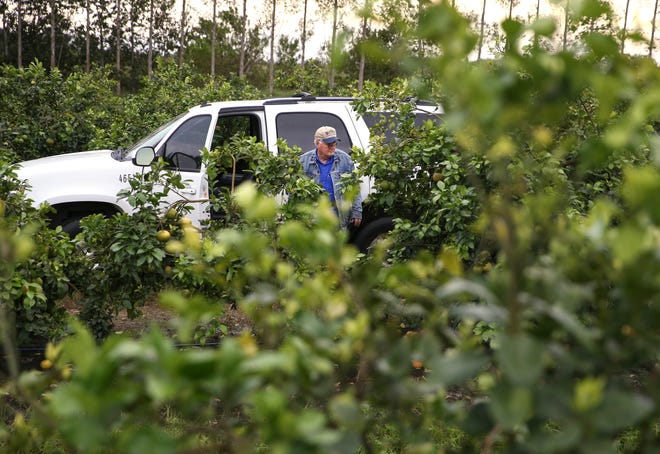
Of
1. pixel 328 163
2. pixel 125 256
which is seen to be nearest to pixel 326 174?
pixel 328 163

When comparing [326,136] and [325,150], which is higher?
[326,136]

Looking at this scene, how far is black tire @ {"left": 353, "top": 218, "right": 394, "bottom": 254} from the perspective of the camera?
691 centimetres

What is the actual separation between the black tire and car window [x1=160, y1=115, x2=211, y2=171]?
1.87 m

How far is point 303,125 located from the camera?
7734mm

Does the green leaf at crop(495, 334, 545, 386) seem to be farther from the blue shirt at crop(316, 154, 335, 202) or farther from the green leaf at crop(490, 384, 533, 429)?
the blue shirt at crop(316, 154, 335, 202)

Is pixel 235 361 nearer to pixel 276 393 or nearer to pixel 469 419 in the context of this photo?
pixel 276 393

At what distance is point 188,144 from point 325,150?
173 centimetres

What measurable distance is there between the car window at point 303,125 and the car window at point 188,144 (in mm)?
816

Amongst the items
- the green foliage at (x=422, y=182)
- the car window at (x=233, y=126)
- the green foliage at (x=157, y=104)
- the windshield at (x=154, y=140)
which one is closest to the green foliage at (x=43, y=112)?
the green foliage at (x=157, y=104)

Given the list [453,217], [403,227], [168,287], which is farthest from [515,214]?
[168,287]

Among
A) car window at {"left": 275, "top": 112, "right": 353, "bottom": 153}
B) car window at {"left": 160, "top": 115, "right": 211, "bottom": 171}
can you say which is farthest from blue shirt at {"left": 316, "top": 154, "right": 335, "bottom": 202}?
car window at {"left": 160, "top": 115, "right": 211, "bottom": 171}

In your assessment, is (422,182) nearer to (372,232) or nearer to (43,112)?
(372,232)

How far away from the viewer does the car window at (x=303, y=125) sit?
302 inches

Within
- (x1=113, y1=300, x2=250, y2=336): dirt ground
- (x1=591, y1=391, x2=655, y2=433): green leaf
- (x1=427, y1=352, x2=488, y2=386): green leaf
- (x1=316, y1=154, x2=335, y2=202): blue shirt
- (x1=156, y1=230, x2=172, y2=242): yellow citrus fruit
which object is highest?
(x1=427, y1=352, x2=488, y2=386): green leaf
